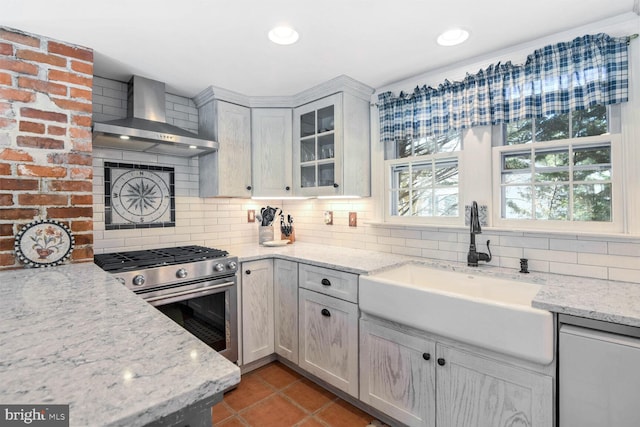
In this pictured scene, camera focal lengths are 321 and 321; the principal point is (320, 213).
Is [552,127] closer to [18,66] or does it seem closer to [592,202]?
[592,202]

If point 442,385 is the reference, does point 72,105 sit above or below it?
above

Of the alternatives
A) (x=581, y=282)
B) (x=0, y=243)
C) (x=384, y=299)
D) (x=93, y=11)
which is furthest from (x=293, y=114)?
(x=581, y=282)

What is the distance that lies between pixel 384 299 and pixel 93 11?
7.11 feet

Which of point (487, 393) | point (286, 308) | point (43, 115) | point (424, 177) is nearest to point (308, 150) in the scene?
point (424, 177)

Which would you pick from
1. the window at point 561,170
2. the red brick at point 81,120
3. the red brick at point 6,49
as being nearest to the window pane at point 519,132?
the window at point 561,170

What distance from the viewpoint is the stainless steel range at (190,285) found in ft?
6.61

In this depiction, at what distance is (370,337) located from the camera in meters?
1.98

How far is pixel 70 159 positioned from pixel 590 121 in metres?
3.04

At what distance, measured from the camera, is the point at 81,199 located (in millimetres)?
1939

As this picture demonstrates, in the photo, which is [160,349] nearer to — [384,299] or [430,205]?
[384,299]

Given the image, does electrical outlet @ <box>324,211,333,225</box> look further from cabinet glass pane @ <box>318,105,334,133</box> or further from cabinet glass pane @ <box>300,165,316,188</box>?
cabinet glass pane @ <box>318,105,334,133</box>

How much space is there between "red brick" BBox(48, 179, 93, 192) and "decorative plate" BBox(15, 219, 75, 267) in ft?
0.64

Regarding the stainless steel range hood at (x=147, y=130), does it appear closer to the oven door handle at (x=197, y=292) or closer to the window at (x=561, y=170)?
the oven door handle at (x=197, y=292)

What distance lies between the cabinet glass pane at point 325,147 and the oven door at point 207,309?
1244 mm
